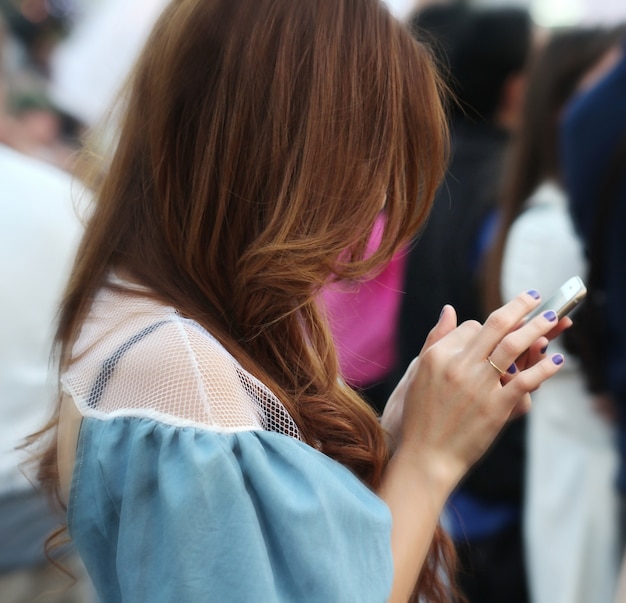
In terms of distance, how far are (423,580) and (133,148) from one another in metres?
0.68

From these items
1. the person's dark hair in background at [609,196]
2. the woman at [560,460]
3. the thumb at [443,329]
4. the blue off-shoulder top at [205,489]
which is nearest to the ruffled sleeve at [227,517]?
the blue off-shoulder top at [205,489]

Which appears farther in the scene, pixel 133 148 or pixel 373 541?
pixel 133 148

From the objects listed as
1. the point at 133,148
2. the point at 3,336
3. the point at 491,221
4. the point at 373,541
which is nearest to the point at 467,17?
the point at 491,221

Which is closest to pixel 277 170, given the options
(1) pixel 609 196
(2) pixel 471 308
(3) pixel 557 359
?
(3) pixel 557 359

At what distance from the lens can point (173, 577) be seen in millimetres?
900

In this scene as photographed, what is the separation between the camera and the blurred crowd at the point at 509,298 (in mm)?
1915

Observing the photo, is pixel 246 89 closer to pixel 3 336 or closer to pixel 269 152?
pixel 269 152

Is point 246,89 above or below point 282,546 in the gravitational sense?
above

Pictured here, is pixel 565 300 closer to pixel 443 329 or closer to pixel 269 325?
pixel 443 329

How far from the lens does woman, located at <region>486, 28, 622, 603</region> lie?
6.69 feet

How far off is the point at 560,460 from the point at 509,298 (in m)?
0.38

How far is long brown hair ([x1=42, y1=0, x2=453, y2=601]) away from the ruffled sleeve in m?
0.12

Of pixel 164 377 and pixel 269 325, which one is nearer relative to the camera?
pixel 164 377

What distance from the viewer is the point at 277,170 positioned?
1.05 m
